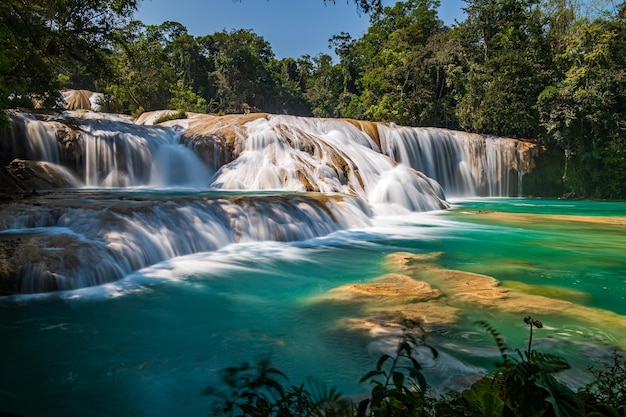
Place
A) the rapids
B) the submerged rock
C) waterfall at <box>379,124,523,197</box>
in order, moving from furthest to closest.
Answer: waterfall at <box>379,124,523,197</box>, the submerged rock, the rapids

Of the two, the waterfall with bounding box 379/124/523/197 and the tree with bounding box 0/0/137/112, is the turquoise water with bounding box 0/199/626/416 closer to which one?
the tree with bounding box 0/0/137/112

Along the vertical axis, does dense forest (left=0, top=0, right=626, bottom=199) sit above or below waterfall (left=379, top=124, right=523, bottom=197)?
above

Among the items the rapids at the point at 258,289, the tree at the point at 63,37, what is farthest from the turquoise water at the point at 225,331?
the tree at the point at 63,37

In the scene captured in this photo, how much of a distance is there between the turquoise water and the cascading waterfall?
26.3 inches

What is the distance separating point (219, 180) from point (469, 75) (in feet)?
62.4

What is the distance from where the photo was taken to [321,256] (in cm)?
762

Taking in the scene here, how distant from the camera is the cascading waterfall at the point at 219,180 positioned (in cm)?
634

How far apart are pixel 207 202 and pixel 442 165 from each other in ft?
56.4

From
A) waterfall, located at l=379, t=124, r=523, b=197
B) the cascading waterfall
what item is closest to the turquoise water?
the cascading waterfall

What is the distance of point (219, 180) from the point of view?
14992 mm

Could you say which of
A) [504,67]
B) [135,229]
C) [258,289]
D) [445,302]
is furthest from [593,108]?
[135,229]

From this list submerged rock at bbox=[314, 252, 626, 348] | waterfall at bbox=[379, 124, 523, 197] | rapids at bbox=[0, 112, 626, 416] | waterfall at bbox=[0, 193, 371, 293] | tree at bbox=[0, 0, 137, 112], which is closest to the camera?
rapids at bbox=[0, 112, 626, 416]

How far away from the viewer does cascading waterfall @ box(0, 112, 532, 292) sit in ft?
20.8

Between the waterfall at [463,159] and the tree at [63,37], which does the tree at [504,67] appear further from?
the tree at [63,37]
